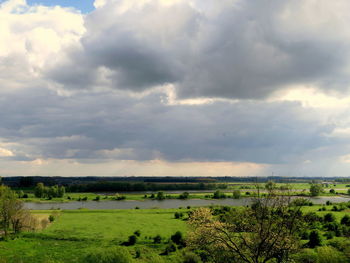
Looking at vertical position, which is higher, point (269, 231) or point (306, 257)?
point (269, 231)

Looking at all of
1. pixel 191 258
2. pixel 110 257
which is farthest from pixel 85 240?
pixel 191 258

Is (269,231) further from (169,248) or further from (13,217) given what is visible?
(13,217)

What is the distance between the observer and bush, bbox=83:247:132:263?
43.8m

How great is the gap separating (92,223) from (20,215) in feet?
64.7

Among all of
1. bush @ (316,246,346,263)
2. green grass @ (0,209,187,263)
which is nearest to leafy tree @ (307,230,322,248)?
bush @ (316,246,346,263)

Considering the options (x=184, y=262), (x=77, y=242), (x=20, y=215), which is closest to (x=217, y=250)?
(x=184, y=262)

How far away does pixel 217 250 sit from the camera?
31.0m

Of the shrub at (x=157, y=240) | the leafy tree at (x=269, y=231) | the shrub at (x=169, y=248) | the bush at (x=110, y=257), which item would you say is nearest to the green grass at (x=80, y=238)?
the shrub at (x=157, y=240)

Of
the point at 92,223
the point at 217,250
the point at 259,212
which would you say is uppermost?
the point at 259,212

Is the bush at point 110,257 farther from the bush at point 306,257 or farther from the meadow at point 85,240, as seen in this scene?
the bush at point 306,257

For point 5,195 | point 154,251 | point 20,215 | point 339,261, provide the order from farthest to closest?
point 5,195 < point 20,215 < point 154,251 < point 339,261

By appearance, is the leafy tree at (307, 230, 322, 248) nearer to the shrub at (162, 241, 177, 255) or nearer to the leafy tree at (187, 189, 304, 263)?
the shrub at (162, 241, 177, 255)

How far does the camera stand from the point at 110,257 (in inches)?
1748

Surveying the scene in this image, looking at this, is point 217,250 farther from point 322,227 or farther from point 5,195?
point 5,195
